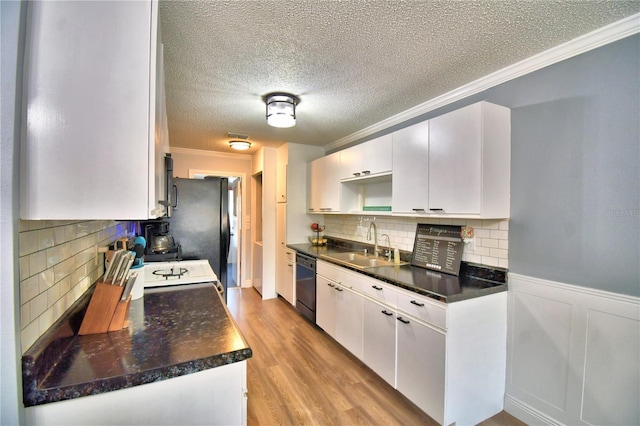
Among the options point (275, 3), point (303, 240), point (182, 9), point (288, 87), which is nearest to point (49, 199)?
point (182, 9)

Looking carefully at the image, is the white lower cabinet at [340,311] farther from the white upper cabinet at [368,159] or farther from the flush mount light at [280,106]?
the flush mount light at [280,106]

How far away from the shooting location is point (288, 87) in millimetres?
2305

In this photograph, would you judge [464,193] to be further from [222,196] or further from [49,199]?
[222,196]

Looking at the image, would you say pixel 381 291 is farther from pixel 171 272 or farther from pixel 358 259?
pixel 171 272

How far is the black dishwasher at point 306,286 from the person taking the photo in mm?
3365

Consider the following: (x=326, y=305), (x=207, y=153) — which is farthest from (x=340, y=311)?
(x=207, y=153)

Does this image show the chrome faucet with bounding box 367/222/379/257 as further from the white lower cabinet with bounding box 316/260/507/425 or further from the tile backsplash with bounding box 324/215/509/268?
the white lower cabinet with bounding box 316/260/507/425

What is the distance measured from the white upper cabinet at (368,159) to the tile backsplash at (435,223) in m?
0.57

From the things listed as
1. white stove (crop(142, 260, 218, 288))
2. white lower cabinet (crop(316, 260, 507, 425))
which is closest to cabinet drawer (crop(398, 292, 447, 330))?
white lower cabinet (crop(316, 260, 507, 425))

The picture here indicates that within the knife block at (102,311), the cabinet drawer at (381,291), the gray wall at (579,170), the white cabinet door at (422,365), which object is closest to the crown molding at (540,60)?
the gray wall at (579,170)

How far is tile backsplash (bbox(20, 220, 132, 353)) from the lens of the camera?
853 millimetres

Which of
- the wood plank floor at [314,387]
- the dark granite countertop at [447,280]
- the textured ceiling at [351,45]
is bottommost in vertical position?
the wood plank floor at [314,387]

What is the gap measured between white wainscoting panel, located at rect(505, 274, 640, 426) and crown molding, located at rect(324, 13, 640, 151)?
1349 mm

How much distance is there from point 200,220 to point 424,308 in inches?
97.2
